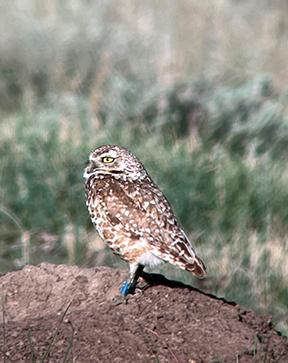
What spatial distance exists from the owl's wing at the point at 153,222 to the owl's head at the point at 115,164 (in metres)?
0.12

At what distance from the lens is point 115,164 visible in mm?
7711

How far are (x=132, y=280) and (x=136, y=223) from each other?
1.21ft

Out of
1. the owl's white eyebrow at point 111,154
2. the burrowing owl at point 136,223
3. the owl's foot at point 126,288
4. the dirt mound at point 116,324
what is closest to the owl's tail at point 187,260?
the burrowing owl at point 136,223

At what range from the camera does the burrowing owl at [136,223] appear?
286 inches

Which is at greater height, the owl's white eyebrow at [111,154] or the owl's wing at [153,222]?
the owl's white eyebrow at [111,154]

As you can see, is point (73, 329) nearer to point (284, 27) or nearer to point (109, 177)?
point (109, 177)

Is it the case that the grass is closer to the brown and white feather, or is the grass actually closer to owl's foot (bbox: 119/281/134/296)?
the brown and white feather

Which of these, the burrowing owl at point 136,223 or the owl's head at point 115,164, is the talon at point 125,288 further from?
the owl's head at point 115,164

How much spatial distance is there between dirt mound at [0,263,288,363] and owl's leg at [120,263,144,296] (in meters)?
0.05

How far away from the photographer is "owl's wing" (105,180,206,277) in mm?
7258

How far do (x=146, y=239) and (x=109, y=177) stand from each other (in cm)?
50

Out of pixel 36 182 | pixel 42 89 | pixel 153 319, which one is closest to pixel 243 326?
pixel 153 319

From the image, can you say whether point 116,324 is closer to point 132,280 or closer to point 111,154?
point 132,280

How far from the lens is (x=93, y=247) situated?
33.7 ft
